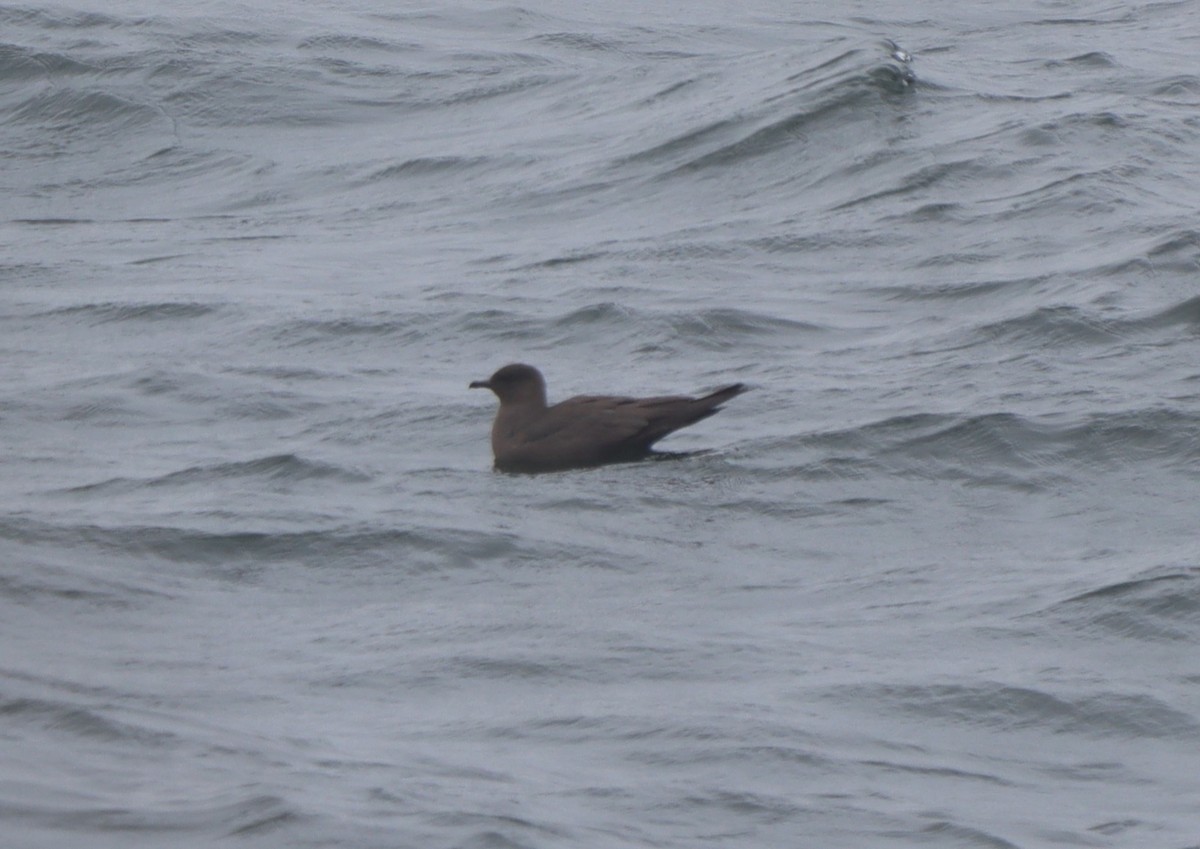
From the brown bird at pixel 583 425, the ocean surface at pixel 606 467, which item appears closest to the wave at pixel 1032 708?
the ocean surface at pixel 606 467

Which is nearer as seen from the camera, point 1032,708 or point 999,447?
point 1032,708

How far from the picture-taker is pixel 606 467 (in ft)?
33.3

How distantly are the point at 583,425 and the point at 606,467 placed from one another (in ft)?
0.75

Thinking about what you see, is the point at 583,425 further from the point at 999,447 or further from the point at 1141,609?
the point at 1141,609

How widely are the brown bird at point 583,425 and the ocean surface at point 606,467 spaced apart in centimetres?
23

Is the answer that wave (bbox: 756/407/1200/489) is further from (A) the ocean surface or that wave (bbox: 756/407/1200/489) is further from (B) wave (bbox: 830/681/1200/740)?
(B) wave (bbox: 830/681/1200/740)

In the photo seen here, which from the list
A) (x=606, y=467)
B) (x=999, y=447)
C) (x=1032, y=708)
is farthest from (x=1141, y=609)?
(x=606, y=467)

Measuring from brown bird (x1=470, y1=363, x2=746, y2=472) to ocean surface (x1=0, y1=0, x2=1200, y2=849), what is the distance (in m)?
0.23

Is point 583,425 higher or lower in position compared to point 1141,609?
higher

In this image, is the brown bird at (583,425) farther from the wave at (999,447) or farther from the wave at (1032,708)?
the wave at (1032,708)

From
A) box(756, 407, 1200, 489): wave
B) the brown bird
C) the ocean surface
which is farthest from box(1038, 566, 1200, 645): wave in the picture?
the brown bird

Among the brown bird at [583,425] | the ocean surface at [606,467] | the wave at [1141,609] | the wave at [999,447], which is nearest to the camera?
the ocean surface at [606,467]

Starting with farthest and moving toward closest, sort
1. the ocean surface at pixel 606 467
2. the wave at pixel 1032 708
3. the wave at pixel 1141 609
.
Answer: the wave at pixel 1141 609
the wave at pixel 1032 708
the ocean surface at pixel 606 467

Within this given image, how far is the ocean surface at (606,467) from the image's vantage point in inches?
242
